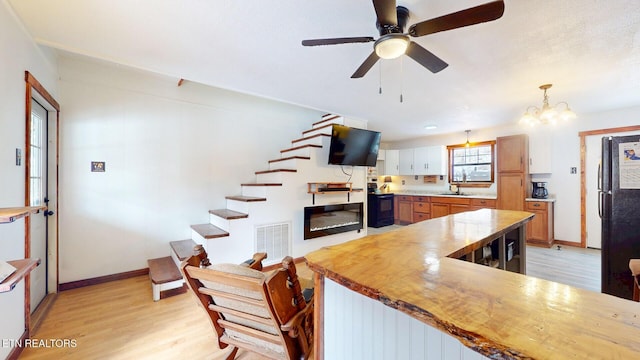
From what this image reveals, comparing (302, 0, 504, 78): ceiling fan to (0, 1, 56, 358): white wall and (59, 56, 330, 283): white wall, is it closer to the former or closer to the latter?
(0, 1, 56, 358): white wall

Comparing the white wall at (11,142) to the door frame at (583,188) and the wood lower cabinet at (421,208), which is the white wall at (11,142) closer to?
the wood lower cabinet at (421,208)

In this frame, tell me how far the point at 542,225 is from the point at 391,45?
16.1 ft

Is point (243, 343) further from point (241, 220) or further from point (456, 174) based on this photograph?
point (456, 174)

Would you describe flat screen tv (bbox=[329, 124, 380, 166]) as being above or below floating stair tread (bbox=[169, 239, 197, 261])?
above

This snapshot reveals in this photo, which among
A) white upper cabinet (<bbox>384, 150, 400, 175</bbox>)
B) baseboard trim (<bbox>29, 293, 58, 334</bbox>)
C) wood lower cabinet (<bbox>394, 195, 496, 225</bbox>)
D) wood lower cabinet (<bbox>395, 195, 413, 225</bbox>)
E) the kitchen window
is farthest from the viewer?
white upper cabinet (<bbox>384, 150, 400, 175</bbox>)

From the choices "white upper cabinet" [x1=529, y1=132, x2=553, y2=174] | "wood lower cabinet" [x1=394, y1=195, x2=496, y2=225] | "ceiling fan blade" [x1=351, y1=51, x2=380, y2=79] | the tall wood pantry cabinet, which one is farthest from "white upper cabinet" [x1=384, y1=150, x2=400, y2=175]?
"ceiling fan blade" [x1=351, y1=51, x2=380, y2=79]

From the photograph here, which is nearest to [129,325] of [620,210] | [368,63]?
[368,63]

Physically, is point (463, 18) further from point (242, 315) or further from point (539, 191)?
point (539, 191)

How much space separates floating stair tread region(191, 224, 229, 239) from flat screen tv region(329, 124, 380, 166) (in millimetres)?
1889

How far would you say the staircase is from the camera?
10.1ft

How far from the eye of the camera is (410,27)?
154cm

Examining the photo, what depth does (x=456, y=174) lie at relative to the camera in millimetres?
6176

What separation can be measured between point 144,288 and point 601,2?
15.5 feet

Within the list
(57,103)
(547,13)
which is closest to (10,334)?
(57,103)
